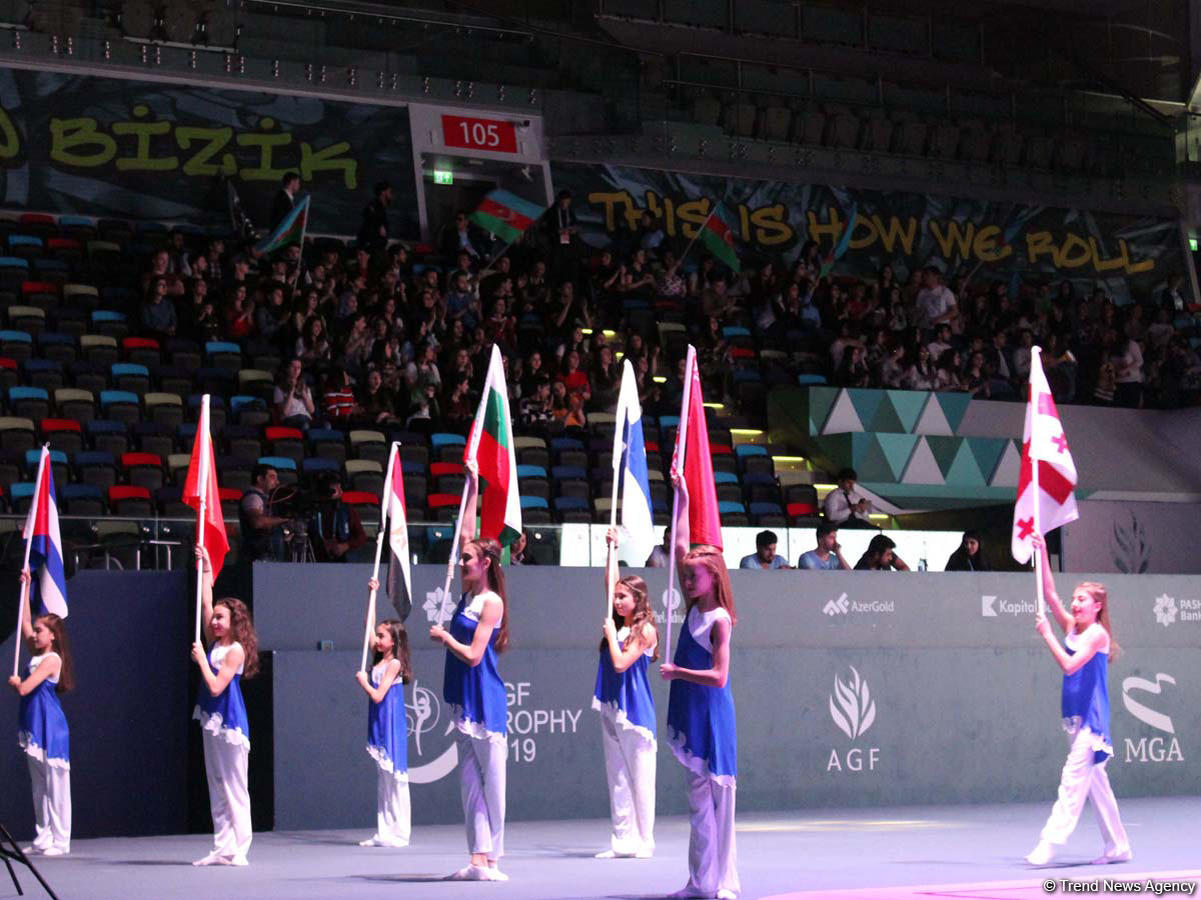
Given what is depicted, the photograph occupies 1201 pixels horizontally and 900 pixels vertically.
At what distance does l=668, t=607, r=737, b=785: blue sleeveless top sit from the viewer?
29.8 ft

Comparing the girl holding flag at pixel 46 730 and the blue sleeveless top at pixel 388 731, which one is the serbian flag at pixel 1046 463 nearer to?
the blue sleeveless top at pixel 388 731

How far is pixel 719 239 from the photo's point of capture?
26500 millimetres

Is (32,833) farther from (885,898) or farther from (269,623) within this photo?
(885,898)

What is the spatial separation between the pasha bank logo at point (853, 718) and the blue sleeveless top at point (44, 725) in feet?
22.7

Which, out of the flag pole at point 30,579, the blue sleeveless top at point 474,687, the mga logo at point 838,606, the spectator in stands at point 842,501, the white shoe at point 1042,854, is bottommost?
the white shoe at point 1042,854

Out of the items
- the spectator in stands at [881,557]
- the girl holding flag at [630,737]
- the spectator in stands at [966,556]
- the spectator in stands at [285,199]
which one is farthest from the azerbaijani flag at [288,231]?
the girl holding flag at [630,737]

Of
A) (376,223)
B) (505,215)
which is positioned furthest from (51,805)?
(505,215)

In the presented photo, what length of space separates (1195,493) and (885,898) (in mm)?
18696

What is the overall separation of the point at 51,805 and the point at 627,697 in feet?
14.4

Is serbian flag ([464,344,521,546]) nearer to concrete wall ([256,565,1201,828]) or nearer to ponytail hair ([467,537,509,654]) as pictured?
ponytail hair ([467,537,509,654])

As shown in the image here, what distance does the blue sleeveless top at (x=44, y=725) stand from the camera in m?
13.4

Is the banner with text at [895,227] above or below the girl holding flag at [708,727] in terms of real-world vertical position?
above

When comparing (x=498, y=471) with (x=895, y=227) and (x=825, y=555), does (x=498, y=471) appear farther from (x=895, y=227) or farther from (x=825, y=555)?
(x=895, y=227)

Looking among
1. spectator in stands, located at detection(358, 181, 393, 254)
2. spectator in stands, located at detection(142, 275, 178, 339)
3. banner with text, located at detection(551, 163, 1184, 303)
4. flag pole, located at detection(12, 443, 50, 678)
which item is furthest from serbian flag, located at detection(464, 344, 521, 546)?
banner with text, located at detection(551, 163, 1184, 303)
